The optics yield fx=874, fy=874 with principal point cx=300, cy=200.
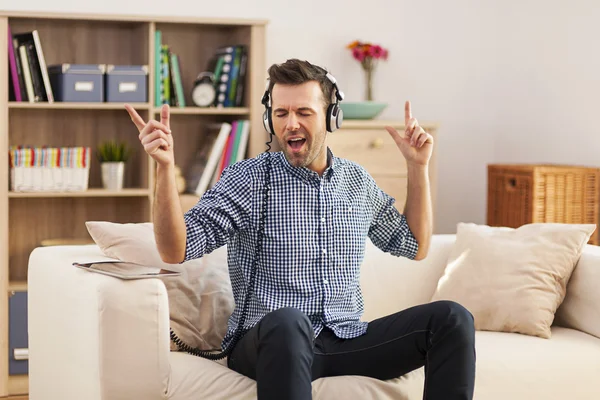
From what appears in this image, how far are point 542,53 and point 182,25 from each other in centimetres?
172

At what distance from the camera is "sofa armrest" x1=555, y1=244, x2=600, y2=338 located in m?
2.67

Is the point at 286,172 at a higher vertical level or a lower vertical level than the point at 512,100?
lower

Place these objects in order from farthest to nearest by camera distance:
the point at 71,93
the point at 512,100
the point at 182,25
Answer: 1. the point at 512,100
2. the point at 182,25
3. the point at 71,93

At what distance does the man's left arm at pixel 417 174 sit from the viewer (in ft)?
7.62

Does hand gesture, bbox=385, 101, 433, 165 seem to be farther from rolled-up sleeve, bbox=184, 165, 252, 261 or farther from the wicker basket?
the wicker basket

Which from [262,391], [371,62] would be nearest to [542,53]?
[371,62]

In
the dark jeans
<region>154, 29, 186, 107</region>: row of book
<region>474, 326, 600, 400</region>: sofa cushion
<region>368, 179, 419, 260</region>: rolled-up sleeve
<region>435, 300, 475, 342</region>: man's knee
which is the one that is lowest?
<region>474, 326, 600, 400</region>: sofa cushion

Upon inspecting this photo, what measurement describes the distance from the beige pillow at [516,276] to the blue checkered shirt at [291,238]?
521 millimetres

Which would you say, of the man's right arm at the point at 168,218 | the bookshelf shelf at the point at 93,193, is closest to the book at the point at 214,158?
the bookshelf shelf at the point at 93,193

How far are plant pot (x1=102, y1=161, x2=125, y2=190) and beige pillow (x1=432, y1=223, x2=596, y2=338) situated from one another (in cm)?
167

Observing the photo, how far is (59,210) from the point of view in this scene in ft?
13.3

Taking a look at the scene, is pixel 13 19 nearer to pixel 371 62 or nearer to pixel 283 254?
pixel 371 62

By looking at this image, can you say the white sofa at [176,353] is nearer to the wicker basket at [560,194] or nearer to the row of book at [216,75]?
the wicker basket at [560,194]

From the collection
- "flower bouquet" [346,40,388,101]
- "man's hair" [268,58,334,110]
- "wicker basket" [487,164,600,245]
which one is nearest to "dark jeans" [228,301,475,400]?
"man's hair" [268,58,334,110]
